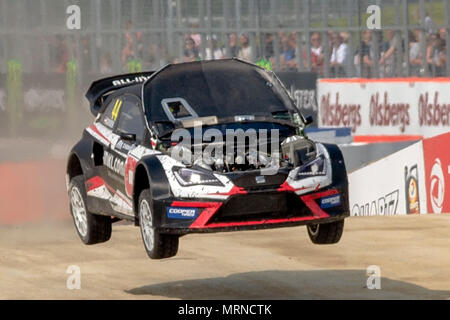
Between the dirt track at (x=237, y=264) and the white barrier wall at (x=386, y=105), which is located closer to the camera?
the dirt track at (x=237, y=264)

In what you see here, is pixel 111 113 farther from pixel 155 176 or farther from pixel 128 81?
pixel 155 176

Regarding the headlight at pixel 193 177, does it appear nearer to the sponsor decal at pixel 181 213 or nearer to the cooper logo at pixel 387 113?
the sponsor decal at pixel 181 213

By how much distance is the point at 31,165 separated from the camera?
22.0 m

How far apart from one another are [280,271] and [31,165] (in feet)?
32.7

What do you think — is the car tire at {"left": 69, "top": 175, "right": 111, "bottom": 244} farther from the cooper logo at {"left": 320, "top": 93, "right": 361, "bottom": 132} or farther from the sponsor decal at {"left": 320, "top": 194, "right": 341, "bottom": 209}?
the cooper logo at {"left": 320, "top": 93, "right": 361, "bottom": 132}

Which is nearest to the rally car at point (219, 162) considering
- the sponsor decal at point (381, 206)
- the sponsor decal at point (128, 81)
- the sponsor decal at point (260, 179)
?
the sponsor decal at point (260, 179)

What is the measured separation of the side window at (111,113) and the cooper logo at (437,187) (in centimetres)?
770

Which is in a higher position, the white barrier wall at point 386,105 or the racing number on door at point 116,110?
the racing number on door at point 116,110

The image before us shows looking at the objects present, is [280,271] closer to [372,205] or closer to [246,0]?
[372,205]

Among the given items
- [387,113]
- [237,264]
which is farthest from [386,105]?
[237,264]

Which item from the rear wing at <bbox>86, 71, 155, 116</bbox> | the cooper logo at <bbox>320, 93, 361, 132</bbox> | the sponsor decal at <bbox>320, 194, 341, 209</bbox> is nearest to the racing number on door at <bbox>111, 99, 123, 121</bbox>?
the rear wing at <bbox>86, 71, 155, 116</bbox>

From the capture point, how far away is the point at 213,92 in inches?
422

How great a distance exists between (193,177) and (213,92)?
88cm

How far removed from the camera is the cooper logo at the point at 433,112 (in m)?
21.2
